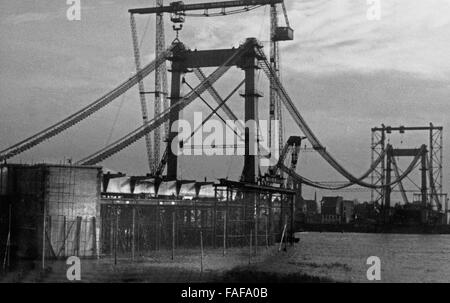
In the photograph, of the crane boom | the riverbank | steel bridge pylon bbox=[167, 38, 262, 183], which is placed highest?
the crane boom

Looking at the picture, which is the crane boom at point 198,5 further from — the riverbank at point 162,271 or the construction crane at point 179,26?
the riverbank at point 162,271

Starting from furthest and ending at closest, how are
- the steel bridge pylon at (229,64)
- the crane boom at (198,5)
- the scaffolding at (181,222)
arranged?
the crane boom at (198,5), the steel bridge pylon at (229,64), the scaffolding at (181,222)

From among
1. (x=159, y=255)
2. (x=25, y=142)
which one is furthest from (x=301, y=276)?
(x=25, y=142)

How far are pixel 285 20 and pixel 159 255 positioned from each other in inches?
1479

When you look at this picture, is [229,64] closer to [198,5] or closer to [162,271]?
[198,5]

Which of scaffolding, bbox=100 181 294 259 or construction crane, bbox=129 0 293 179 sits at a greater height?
construction crane, bbox=129 0 293 179

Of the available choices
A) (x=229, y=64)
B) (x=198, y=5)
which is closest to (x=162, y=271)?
(x=229, y=64)

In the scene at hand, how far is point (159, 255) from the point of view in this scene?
2675 inches

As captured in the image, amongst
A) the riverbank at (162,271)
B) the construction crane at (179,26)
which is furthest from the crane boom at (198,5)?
the riverbank at (162,271)

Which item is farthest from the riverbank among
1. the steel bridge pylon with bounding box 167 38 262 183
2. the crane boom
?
the crane boom

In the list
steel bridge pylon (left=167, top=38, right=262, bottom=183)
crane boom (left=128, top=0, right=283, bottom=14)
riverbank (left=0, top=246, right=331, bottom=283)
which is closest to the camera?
riverbank (left=0, top=246, right=331, bottom=283)

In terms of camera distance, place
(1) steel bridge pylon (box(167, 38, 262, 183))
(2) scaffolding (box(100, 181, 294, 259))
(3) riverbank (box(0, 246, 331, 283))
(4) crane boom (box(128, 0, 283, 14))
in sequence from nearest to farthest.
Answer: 1. (3) riverbank (box(0, 246, 331, 283))
2. (2) scaffolding (box(100, 181, 294, 259))
3. (1) steel bridge pylon (box(167, 38, 262, 183))
4. (4) crane boom (box(128, 0, 283, 14))

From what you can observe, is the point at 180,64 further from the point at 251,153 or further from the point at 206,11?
the point at 251,153

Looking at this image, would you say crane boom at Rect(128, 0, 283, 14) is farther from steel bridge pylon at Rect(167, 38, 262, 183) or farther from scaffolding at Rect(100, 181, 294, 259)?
scaffolding at Rect(100, 181, 294, 259)
